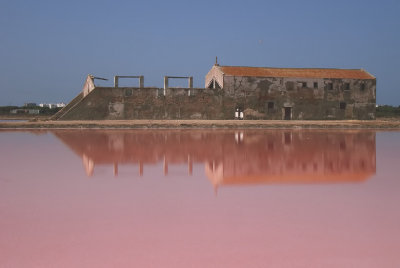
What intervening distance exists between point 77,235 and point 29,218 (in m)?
0.91

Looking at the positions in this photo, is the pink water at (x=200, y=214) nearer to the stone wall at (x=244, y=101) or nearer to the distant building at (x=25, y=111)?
the stone wall at (x=244, y=101)

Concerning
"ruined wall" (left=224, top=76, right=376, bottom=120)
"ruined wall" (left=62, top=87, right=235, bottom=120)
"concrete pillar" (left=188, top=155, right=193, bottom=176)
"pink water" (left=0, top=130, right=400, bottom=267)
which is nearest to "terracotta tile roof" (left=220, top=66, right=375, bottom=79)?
"ruined wall" (left=224, top=76, right=376, bottom=120)

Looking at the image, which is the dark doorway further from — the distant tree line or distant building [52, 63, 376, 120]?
the distant tree line

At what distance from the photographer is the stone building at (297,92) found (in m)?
28.0

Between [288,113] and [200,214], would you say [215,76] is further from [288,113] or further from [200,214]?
[200,214]

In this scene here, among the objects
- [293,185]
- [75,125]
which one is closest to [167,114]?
[75,125]

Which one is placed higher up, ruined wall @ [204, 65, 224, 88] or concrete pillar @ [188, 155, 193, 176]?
ruined wall @ [204, 65, 224, 88]

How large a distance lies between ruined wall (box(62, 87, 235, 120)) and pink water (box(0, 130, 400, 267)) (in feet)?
60.6

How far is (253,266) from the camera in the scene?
297 cm

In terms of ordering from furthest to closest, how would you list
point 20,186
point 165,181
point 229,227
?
point 165,181 → point 20,186 → point 229,227

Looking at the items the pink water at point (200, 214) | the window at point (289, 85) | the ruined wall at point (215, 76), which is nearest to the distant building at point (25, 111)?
the ruined wall at point (215, 76)

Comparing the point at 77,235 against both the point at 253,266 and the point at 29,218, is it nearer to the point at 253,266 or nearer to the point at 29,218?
the point at 29,218

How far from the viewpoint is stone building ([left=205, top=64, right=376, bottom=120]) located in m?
28.0

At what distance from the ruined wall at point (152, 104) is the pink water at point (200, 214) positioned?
1848cm
